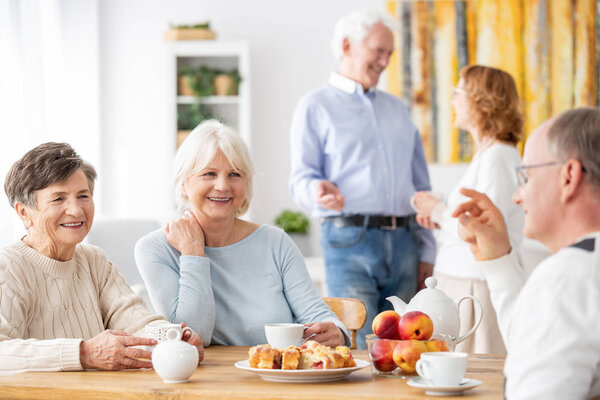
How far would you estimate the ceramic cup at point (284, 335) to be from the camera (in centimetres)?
175

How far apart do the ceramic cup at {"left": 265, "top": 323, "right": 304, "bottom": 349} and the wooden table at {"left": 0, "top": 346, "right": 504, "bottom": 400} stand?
0.11 meters

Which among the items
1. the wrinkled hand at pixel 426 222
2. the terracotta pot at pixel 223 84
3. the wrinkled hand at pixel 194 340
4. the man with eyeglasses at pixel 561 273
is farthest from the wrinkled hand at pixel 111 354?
the terracotta pot at pixel 223 84

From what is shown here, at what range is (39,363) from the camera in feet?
5.55

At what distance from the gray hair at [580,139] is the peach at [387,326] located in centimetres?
55

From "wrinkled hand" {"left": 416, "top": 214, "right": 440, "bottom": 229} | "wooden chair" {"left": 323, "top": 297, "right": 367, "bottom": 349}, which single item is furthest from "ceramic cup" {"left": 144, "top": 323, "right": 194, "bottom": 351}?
"wrinkled hand" {"left": 416, "top": 214, "right": 440, "bottom": 229}

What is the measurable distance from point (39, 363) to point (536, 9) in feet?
13.2

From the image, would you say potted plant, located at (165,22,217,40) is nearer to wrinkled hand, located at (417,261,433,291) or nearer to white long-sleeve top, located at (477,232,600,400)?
wrinkled hand, located at (417,261,433,291)

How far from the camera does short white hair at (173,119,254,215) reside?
2.31m

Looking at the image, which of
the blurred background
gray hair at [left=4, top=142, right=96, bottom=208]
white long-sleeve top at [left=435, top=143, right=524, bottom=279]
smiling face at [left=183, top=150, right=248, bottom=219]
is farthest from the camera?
the blurred background

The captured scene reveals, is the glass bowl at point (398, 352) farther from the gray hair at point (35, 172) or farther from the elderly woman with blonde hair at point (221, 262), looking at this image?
the gray hair at point (35, 172)

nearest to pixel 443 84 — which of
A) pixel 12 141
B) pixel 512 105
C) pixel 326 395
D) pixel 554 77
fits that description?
pixel 554 77

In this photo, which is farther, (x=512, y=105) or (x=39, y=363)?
(x=512, y=105)

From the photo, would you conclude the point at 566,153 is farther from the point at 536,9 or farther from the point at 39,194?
the point at 536,9

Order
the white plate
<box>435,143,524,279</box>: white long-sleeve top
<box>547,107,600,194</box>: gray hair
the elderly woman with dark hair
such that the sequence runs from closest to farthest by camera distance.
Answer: <box>547,107,600,194</box>: gray hair
the white plate
the elderly woman with dark hair
<box>435,143,524,279</box>: white long-sleeve top
